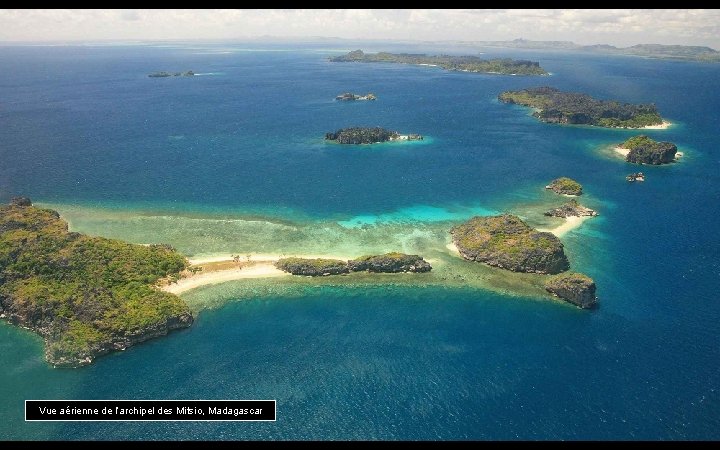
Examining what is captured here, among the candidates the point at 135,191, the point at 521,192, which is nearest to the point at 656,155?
the point at 521,192

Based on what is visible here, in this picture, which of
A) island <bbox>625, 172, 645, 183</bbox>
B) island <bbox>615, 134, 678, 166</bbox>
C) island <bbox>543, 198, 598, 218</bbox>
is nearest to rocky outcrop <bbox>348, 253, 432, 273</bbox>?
island <bbox>543, 198, 598, 218</bbox>

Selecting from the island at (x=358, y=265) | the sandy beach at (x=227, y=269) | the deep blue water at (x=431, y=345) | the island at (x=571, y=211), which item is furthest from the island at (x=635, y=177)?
the sandy beach at (x=227, y=269)

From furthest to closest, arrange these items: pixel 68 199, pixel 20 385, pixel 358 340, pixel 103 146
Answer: pixel 103 146, pixel 68 199, pixel 358 340, pixel 20 385

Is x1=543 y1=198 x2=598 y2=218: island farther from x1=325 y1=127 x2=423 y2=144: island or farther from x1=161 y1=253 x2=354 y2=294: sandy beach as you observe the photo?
x1=325 y1=127 x2=423 y2=144: island

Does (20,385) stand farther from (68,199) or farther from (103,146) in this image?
(103,146)

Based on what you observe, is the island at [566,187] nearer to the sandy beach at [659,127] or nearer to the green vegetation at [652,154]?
the green vegetation at [652,154]

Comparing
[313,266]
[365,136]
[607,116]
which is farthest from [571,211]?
[607,116]
